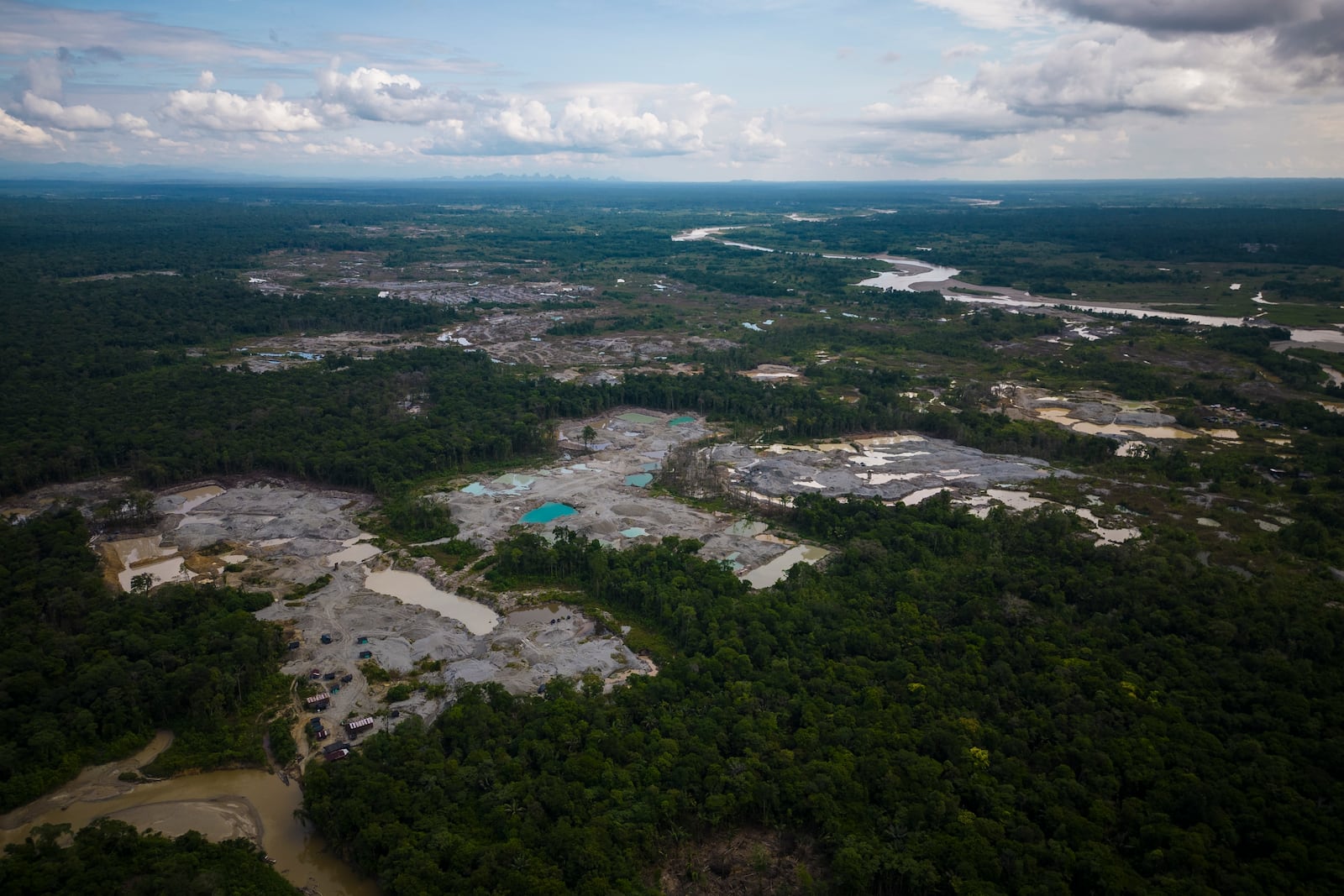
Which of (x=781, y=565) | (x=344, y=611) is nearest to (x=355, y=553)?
(x=344, y=611)

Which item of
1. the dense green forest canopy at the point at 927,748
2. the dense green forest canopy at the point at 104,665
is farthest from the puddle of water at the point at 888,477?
the dense green forest canopy at the point at 104,665

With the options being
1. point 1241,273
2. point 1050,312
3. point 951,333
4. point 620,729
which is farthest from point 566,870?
point 1241,273

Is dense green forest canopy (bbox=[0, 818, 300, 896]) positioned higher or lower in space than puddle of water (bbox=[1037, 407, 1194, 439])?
lower

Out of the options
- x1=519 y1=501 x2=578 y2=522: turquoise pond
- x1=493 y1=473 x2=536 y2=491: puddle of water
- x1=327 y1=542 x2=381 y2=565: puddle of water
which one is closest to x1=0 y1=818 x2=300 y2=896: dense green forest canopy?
x1=327 y1=542 x2=381 y2=565: puddle of water

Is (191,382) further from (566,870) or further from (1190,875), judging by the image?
(1190,875)

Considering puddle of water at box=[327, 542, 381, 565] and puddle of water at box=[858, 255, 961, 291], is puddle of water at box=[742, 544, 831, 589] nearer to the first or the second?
puddle of water at box=[327, 542, 381, 565]

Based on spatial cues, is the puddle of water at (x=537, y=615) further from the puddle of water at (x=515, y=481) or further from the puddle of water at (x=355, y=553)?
the puddle of water at (x=515, y=481)
